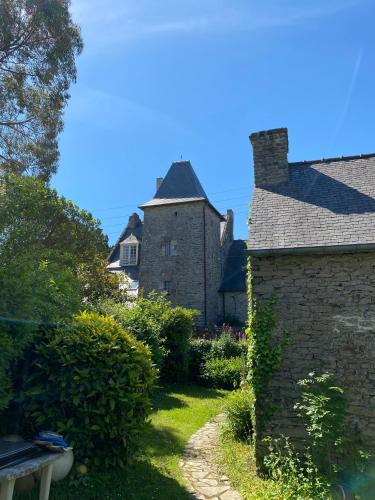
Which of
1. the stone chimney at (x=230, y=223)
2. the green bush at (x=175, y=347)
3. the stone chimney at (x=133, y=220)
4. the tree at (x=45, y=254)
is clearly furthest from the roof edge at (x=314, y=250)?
the stone chimney at (x=133, y=220)

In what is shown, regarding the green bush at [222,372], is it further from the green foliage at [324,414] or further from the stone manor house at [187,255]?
the stone manor house at [187,255]

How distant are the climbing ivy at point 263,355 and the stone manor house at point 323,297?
0.10m

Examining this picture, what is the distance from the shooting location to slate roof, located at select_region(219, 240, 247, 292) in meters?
24.2


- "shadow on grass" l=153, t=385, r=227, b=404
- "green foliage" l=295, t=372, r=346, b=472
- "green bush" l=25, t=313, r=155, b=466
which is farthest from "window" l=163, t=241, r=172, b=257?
"green bush" l=25, t=313, r=155, b=466

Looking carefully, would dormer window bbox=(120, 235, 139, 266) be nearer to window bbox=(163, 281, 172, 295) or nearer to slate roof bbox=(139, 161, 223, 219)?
slate roof bbox=(139, 161, 223, 219)

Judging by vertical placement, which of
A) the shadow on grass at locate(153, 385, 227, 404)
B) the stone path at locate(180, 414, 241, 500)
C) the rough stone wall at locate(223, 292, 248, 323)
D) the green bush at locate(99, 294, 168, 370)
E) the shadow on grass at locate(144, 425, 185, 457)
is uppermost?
the rough stone wall at locate(223, 292, 248, 323)

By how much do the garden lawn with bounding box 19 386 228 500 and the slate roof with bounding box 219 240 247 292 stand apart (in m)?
14.3

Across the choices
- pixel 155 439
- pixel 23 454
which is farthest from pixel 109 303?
pixel 23 454

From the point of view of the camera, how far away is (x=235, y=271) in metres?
25.7

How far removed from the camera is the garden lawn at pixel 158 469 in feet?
14.4

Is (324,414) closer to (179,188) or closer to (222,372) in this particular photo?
(222,372)

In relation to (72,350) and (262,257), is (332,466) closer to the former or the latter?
(262,257)

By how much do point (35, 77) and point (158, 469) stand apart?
11.9 meters

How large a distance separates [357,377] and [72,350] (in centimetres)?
409
